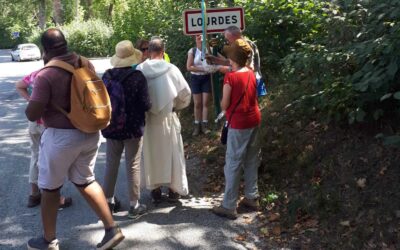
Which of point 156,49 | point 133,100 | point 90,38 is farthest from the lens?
point 90,38

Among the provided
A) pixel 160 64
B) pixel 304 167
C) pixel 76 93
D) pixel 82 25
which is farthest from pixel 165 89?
pixel 82 25

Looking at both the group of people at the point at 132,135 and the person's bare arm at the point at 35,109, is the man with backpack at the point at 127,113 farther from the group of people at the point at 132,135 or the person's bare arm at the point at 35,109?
the person's bare arm at the point at 35,109

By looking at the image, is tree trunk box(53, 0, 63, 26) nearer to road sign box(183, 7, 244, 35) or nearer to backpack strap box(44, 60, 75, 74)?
road sign box(183, 7, 244, 35)

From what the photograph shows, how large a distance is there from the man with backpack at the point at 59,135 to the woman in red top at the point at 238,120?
1.32 meters

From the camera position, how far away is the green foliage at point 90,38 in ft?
127

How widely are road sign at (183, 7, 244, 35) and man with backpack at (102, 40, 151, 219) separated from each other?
1.90 metres

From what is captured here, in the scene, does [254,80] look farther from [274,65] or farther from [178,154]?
[274,65]

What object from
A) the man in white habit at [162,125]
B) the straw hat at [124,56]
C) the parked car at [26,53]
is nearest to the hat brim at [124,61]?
the straw hat at [124,56]

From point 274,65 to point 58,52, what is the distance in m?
5.33

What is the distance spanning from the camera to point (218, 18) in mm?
6727

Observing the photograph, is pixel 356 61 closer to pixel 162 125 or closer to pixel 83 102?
pixel 162 125

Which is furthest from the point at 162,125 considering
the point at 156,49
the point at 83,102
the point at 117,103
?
the point at 83,102

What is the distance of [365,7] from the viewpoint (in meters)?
4.93

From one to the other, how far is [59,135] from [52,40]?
31.7 inches
